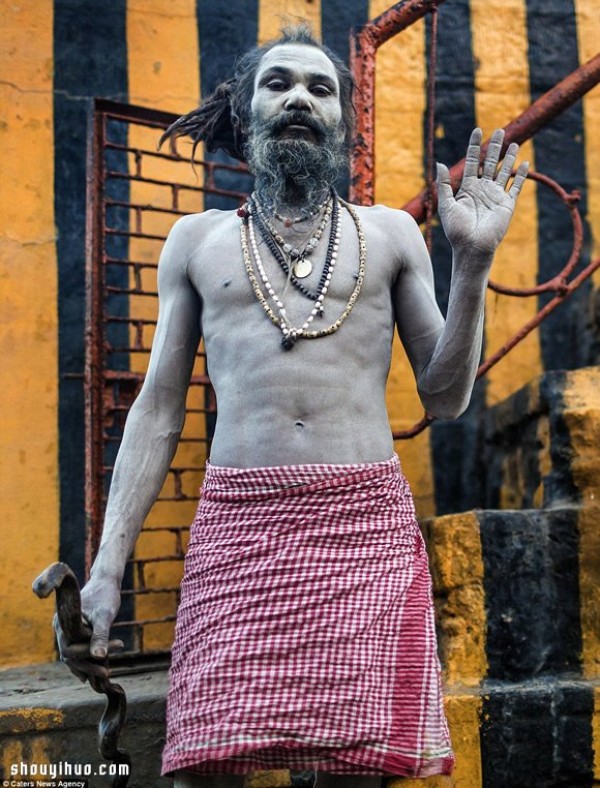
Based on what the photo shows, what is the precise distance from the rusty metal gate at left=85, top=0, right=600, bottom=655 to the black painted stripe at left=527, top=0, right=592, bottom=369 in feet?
2.07

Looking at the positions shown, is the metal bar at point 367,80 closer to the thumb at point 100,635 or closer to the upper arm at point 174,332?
the upper arm at point 174,332

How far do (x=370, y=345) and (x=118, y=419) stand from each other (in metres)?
1.83

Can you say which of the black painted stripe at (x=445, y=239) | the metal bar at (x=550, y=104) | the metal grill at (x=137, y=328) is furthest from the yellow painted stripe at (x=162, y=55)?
the metal bar at (x=550, y=104)

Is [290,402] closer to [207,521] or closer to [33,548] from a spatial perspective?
[207,521]

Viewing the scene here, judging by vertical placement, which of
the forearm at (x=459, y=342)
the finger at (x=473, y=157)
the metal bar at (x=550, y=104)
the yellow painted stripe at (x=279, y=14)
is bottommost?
the forearm at (x=459, y=342)

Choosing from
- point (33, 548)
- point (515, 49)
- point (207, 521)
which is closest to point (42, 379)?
point (33, 548)

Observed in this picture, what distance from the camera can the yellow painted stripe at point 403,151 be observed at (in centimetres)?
429

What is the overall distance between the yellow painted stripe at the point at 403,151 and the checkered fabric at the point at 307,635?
2212 mm

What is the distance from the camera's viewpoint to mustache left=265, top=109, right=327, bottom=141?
2.25 m

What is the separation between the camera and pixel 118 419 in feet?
12.3

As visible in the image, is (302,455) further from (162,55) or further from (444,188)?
(162,55)

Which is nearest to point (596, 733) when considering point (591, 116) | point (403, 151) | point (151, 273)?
point (151, 273)

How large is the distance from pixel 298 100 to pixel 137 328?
1.72 metres

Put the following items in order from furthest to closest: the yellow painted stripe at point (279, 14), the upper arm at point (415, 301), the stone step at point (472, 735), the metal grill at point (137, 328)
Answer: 1. the yellow painted stripe at point (279, 14)
2. the metal grill at point (137, 328)
3. the stone step at point (472, 735)
4. the upper arm at point (415, 301)
